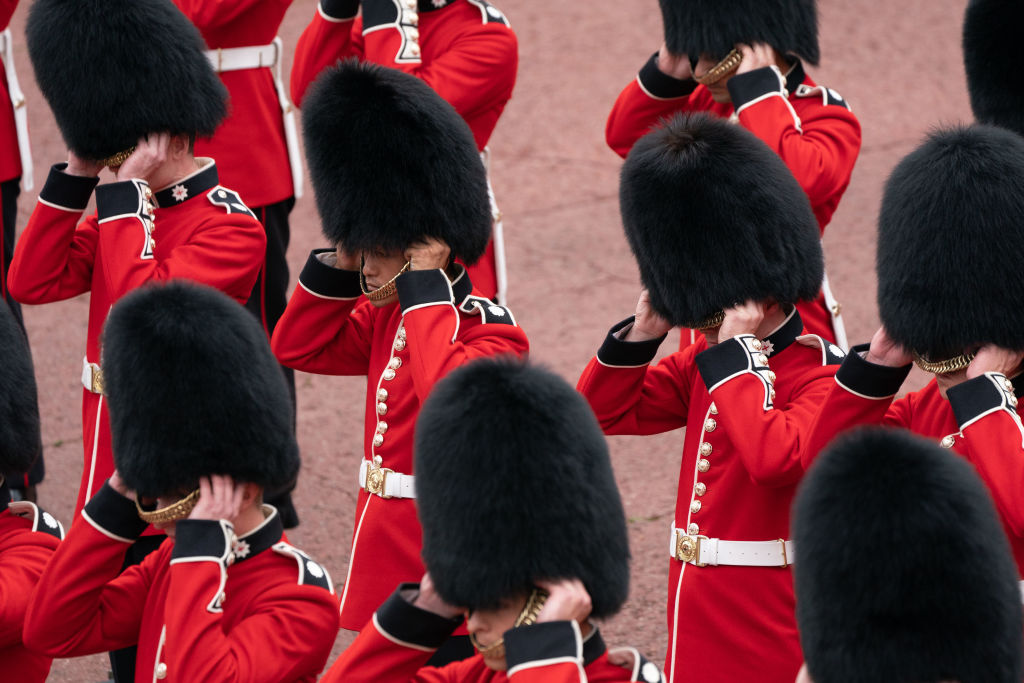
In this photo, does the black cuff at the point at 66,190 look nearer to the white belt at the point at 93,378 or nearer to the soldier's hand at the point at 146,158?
the soldier's hand at the point at 146,158

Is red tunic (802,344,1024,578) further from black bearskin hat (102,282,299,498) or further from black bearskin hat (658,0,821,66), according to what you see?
black bearskin hat (658,0,821,66)

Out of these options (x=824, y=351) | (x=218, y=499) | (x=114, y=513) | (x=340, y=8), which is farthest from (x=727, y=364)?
(x=340, y=8)

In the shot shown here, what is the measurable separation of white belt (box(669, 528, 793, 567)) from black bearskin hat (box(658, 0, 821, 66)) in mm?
1356

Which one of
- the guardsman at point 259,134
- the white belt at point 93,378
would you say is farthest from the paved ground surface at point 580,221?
the white belt at point 93,378

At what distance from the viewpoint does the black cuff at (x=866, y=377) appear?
2598mm

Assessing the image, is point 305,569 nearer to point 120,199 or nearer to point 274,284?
point 120,199

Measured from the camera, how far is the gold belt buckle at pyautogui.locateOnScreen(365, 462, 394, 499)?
2977 millimetres

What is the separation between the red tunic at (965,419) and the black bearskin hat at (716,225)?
0.22 m

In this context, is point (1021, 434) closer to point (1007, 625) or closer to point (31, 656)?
point (1007, 625)

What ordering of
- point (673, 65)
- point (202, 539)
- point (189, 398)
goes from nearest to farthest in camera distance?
point (202, 539), point (189, 398), point (673, 65)

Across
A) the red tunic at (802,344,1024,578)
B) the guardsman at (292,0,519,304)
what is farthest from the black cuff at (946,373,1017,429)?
the guardsman at (292,0,519,304)

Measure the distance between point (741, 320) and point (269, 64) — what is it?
1948 mm

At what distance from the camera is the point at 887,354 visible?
2.65m

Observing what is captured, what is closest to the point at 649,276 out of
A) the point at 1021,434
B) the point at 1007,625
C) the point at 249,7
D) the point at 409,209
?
the point at 409,209
